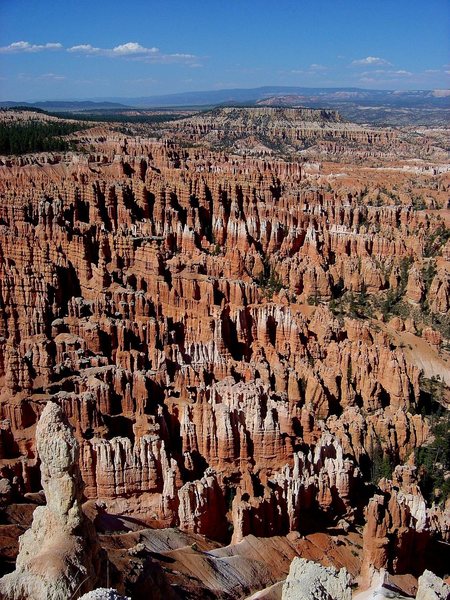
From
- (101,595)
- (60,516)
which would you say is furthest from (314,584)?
(60,516)

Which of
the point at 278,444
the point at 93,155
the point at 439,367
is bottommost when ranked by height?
the point at 439,367

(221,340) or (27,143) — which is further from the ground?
(27,143)

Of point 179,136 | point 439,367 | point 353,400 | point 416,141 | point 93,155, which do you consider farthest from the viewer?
point 416,141

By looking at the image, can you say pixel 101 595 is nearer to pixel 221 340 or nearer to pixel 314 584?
pixel 314 584

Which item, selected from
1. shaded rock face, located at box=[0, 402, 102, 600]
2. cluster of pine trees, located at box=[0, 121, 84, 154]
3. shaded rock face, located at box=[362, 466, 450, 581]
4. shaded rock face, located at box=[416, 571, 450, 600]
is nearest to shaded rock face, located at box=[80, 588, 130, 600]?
shaded rock face, located at box=[0, 402, 102, 600]

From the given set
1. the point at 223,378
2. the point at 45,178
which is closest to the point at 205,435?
the point at 223,378

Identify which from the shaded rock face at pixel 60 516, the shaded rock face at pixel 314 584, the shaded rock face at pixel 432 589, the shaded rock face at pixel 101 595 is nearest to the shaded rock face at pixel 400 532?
the shaded rock face at pixel 432 589

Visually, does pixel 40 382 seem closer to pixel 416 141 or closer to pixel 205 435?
pixel 205 435
